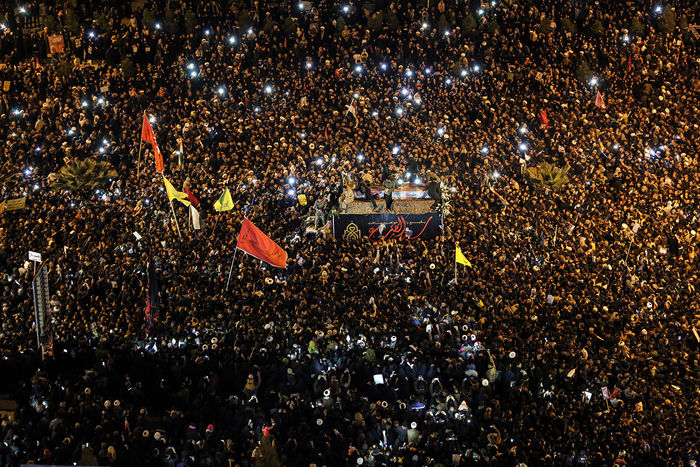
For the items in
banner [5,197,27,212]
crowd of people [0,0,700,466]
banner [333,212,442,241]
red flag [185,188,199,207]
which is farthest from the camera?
banner [5,197,27,212]

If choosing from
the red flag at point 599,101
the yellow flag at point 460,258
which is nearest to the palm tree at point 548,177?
the red flag at point 599,101

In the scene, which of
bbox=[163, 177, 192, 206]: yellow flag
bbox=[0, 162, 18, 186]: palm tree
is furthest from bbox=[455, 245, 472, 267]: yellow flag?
bbox=[0, 162, 18, 186]: palm tree

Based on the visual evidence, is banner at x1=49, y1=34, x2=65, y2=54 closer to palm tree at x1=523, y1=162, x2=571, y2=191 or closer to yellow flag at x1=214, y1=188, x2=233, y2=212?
yellow flag at x1=214, y1=188, x2=233, y2=212

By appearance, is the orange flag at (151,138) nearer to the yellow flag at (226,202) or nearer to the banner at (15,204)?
the yellow flag at (226,202)

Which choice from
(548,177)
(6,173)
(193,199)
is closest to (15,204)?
(6,173)

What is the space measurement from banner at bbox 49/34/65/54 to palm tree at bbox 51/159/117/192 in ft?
24.3

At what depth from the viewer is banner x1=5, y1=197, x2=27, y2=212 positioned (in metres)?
20.8

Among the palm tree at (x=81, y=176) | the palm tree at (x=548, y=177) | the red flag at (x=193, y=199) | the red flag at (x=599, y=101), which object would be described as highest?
the red flag at (x=599, y=101)

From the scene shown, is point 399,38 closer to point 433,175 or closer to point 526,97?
point 526,97

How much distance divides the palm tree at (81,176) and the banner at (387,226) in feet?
21.3

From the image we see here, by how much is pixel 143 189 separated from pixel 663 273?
12.8 meters

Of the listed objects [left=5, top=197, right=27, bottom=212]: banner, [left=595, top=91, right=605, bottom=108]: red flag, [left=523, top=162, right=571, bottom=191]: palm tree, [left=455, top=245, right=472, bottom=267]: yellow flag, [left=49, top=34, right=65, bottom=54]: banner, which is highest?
[left=49, top=34, right=65, bottom=54]: banner

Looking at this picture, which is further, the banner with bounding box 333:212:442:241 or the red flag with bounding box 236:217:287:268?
the banner with bounding box 333:212:442:241

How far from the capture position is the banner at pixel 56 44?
27.0m
